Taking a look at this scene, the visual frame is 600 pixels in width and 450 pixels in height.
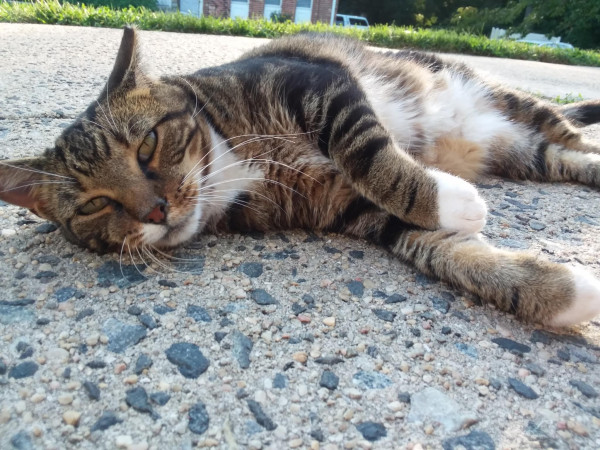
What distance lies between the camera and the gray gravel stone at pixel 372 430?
0.94 m

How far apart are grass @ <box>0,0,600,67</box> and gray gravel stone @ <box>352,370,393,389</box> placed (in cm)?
673

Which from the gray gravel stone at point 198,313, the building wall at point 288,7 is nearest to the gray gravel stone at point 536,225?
the gray gravel stone at point 198,313

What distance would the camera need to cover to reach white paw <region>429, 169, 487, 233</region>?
1584 mm

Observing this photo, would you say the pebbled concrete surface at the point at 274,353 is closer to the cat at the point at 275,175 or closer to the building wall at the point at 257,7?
the cat at the point at 275,175

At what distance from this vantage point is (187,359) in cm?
112

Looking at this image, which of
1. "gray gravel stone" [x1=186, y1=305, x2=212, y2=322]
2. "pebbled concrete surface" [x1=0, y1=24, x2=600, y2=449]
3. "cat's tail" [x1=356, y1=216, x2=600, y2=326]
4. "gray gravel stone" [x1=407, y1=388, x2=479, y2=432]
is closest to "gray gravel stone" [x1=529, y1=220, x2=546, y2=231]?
"pebbled concrete surface" [x1=0, y1=24, x2=600, y2=449]

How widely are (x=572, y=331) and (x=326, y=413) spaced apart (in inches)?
30.0

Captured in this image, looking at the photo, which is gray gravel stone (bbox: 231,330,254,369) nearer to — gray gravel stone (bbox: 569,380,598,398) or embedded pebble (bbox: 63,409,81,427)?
embedded pebble (bbox: 63,409,81,427)

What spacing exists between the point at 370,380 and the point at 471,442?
0.24 m

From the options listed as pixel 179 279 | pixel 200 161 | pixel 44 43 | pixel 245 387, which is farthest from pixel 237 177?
pixel 44 43

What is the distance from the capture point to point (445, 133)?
249 cm

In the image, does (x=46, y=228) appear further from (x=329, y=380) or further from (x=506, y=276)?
(x=506, y=276)

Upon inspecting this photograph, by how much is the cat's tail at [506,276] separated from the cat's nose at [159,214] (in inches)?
31.4

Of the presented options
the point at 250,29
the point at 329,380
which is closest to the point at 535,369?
the point at 329,380
